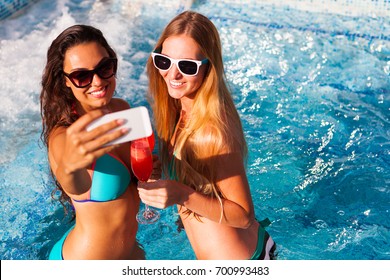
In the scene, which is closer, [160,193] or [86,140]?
[86,140]

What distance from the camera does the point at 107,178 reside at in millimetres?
2938

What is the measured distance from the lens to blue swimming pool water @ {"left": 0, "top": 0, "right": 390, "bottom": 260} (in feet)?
15.8

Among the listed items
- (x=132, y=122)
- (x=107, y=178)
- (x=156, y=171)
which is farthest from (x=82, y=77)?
(x=132, y=122)

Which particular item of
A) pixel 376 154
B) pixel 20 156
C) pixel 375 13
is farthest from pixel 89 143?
pixel 375 13

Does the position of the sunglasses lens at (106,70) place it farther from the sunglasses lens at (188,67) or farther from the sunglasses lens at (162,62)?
the sunglasses lens at (188,67)

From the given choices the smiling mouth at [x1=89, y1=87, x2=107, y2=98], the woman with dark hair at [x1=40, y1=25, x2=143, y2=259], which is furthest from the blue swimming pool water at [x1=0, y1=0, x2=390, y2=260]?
the smiling mouth at [x1=89, y1=87, x2=107, y2=98]

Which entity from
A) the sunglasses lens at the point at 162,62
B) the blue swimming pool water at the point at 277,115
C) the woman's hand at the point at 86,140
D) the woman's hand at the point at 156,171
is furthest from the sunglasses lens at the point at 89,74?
the blue swimming pool water at the point at 277,115

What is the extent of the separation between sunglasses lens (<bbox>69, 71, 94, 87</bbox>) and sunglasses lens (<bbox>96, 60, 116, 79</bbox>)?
0.15 ft

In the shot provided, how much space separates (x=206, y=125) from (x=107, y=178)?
0.59m

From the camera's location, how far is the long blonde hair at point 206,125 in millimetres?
2832

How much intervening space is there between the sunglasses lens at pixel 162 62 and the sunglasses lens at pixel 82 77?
0.35 m

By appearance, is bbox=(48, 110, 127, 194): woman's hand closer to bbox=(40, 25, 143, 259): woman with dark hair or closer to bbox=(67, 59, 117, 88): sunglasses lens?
bbox=(40, 25, 143, 259): woman with dark hair

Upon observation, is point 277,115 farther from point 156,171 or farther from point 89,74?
point 89,74
